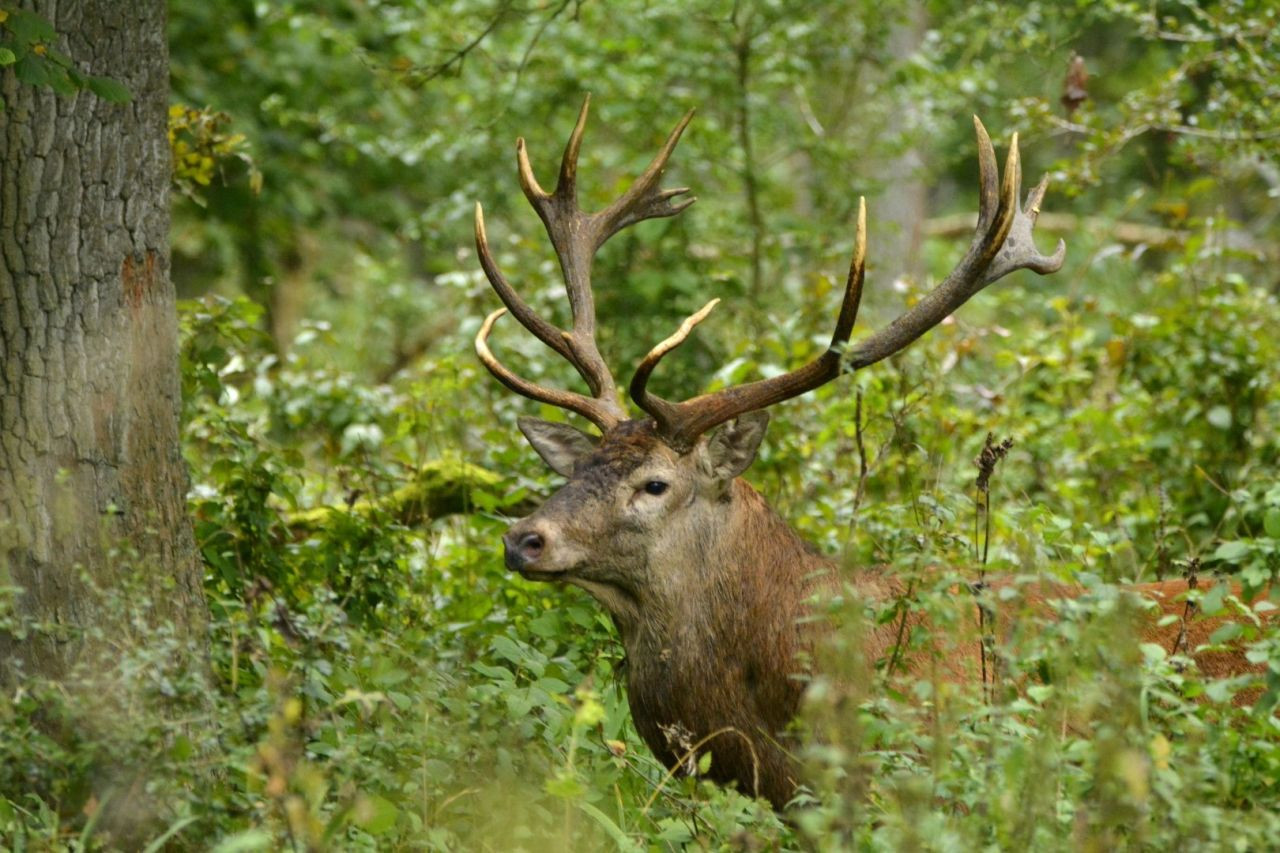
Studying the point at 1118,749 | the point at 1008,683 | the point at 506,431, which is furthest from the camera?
the point at 506,431

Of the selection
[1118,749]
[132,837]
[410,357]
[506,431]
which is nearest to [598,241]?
[506,431]

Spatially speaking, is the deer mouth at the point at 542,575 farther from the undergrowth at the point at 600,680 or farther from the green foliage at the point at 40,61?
the green foliage at the point at 40,61

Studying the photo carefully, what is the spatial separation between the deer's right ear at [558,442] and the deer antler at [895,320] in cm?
40

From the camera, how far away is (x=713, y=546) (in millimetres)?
5031

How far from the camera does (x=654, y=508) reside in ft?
16.3

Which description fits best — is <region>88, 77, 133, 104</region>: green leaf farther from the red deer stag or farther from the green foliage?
the red deer stag

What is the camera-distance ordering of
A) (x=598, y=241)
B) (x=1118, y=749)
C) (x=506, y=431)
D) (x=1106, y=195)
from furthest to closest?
(x=1106, y=195), (x=506, y=431), (x=598, y=241), (x=1118, y=749)

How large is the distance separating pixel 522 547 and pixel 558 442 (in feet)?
2.52

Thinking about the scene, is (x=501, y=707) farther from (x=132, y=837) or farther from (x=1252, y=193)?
(x=1252, y=193)

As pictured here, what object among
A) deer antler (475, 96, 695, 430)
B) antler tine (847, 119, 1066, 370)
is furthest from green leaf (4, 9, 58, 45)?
antler tine (847, 119, 1066, 370)

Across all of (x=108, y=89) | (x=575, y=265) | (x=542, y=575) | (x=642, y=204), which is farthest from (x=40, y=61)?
(x=642, y=204)

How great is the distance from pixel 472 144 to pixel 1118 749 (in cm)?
815

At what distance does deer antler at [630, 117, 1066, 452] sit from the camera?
187 inches

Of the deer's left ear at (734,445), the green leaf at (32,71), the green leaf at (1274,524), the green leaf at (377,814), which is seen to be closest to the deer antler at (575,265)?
the deer's left ear at (734,445)
